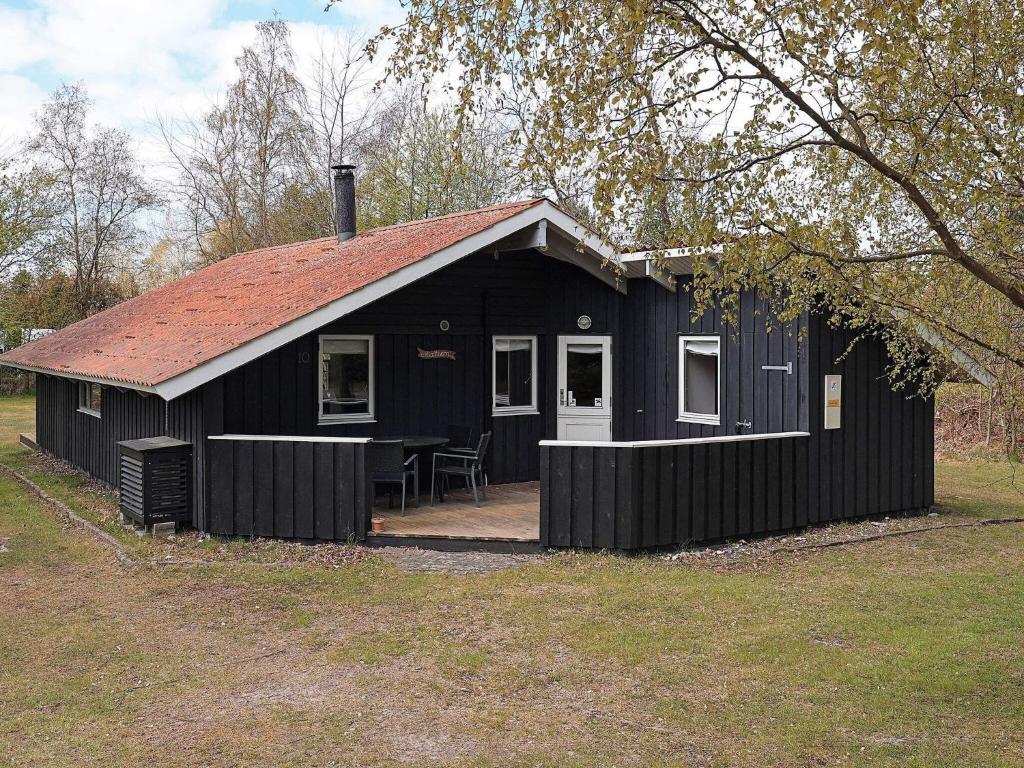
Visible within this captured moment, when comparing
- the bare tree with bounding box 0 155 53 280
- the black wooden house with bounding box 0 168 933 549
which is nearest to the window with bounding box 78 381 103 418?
the black wooden house with bounding box 0 168 933 549

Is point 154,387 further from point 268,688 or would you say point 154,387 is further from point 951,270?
point 951,270

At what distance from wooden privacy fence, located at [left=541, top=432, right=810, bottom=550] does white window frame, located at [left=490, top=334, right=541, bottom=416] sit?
3.66 meters

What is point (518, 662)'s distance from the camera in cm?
671

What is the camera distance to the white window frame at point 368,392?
1180 centimetres

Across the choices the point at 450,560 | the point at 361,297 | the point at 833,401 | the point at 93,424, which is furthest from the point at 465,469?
the point at 93,424

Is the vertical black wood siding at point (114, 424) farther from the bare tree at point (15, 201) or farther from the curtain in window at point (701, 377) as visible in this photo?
the curtain in window at point (701, 377)

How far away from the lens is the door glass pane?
13.3 metres

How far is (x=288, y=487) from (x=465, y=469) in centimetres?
244

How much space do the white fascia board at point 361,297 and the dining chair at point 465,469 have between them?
6.68 ft

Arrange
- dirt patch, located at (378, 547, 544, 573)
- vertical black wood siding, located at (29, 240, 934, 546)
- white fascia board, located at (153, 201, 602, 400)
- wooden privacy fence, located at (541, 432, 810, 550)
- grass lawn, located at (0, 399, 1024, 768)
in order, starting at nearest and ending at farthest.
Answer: grass lawn, located at (0, 399, 1024, 768), dirt patch, located at (378, 547, 544, 573), wooden privacy fence, located at (541, 432, 810, 550), white fascia board, located at (153, 201, 602, 400), vertical black wood siding, located at (29, 240, 934, 546)

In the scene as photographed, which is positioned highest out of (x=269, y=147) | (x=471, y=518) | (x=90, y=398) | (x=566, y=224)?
(x=269, y=147)

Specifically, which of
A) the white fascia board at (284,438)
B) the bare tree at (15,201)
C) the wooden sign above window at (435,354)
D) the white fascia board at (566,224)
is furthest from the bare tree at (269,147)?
the white fascia board at (284,438)

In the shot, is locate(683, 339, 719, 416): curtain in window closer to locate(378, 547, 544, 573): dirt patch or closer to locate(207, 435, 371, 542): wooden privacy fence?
locate(378, 547, 544, 573): dirt patch

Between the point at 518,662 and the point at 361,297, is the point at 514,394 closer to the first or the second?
the point at 361,297
